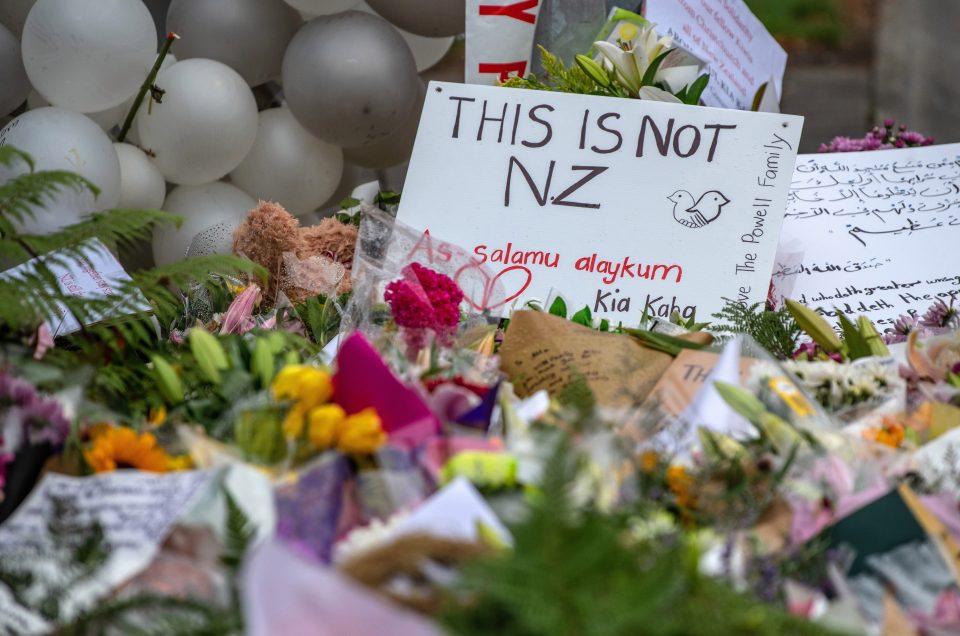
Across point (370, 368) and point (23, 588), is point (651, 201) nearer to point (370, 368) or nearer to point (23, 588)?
point (370, 368)

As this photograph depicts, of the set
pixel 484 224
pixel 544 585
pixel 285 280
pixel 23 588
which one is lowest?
pixel 23 588

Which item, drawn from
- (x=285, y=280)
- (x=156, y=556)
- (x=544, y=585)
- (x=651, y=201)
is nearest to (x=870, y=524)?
(x=544, y=585)

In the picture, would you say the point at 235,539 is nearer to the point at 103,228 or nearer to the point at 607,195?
the point at 103,228

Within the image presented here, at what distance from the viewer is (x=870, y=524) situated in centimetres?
101

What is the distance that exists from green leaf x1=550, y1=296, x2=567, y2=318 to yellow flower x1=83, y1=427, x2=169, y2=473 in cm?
83

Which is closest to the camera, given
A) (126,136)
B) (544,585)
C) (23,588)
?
(544,585)

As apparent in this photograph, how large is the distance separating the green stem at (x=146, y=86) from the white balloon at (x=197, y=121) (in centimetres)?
3

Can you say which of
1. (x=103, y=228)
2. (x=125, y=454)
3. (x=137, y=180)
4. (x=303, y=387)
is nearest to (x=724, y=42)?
(x=137, y=180)

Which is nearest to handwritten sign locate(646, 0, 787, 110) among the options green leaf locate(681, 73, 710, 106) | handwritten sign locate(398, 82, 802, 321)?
green leaf locate(681, 73, 710, 106)

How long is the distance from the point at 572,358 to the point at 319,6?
5.03ft

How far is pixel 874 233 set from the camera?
2160mm

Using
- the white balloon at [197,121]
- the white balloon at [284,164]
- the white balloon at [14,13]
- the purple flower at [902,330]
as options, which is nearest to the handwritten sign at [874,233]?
the purple flower at [902,330]

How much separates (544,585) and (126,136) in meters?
2.14

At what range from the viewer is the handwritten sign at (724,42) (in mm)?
2375
